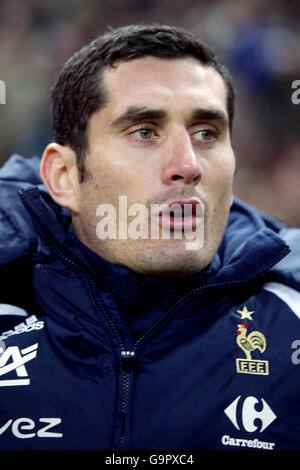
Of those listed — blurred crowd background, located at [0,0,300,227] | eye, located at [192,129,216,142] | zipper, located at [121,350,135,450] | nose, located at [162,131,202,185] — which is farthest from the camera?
blurred crowd background, located at [0,0,300,227]

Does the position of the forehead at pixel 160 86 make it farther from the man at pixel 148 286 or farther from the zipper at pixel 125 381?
the zipper at pixel 125 381

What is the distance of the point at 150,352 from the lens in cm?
160

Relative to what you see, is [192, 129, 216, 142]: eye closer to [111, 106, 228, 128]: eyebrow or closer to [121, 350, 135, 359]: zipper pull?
[111, 106, 228, 128]: eyebrow

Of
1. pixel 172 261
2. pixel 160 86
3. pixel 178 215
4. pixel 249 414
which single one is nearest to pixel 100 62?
pixel 160 86

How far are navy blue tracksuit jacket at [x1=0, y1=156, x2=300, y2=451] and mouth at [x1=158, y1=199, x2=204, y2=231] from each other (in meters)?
0.18

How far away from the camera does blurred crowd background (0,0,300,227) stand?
4453 millimetres

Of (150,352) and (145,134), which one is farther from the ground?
(145,134)

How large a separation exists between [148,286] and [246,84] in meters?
3.51

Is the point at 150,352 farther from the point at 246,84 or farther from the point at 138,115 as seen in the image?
the point at 246,84

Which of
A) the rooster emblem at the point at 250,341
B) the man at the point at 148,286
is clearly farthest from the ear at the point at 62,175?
the rooster emblem at the point at 250,341

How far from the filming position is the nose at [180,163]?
5.25 ft

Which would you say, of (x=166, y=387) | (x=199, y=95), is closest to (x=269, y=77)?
(x=199, y=95)

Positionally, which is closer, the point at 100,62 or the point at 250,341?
the point at 250,341

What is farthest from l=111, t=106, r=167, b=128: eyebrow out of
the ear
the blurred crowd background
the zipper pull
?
the blurred crowd background
